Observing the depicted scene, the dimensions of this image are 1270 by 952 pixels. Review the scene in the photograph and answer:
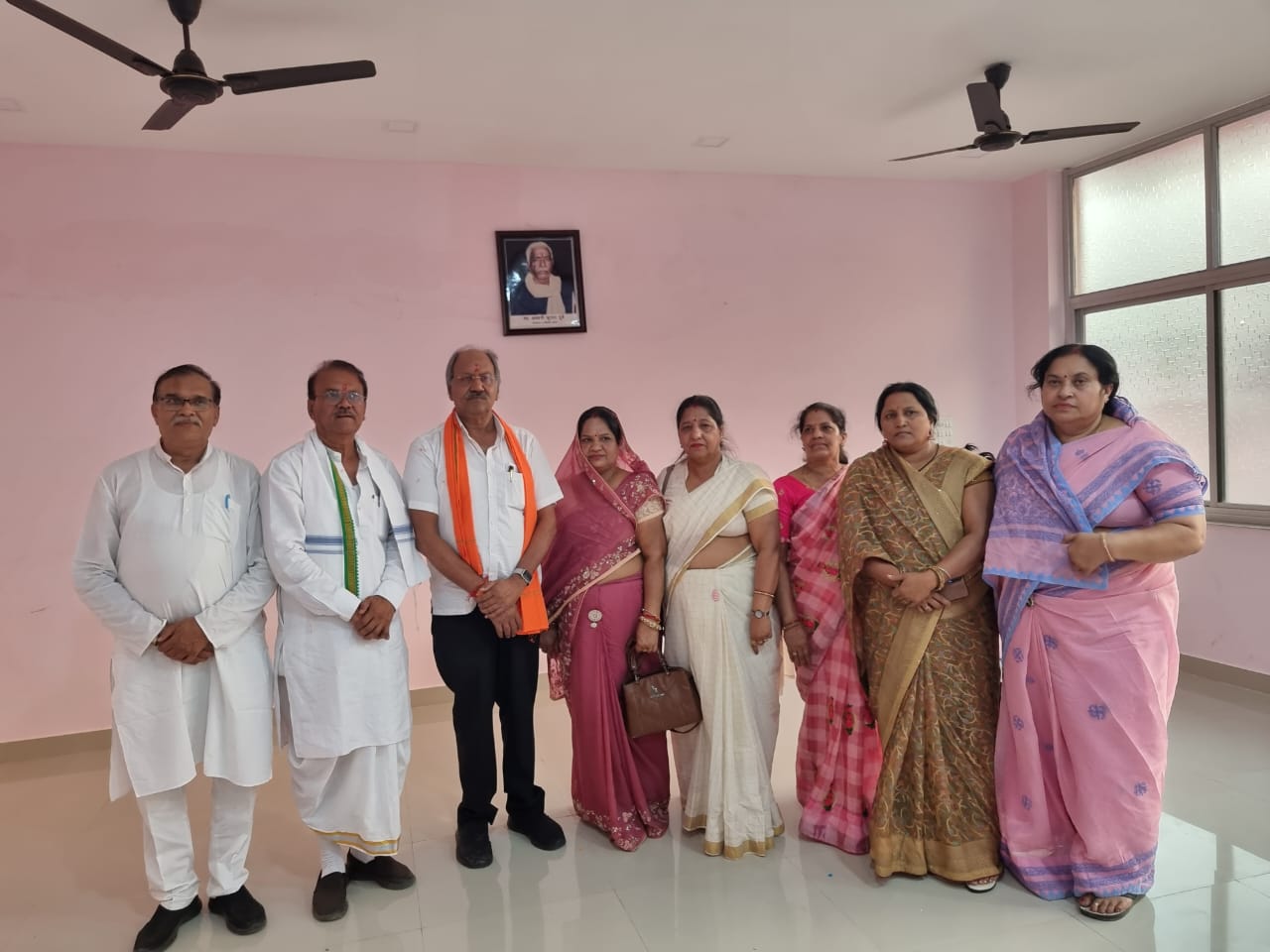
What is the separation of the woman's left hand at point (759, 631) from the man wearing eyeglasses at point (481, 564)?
2.17ft

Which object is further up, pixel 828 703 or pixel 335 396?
pixel 335 396

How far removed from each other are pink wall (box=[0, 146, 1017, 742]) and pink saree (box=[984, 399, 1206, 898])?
2725 millimetres

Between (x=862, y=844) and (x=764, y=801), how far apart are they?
322 millimetres

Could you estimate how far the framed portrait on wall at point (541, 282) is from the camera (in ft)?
15.0

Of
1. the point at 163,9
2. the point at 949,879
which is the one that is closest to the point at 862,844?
the point at 949,879

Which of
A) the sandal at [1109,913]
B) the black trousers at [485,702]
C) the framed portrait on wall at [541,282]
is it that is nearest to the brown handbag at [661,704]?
the black trousers at [485,702]

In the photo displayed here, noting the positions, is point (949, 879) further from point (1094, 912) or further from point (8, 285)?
point (8, 285)

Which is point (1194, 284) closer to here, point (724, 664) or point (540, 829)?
point (724, 664)

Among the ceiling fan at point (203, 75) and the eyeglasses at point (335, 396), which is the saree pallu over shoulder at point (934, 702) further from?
the ceiling fan at point (203, 75)

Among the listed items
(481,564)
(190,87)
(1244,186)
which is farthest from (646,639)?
(1244,186)

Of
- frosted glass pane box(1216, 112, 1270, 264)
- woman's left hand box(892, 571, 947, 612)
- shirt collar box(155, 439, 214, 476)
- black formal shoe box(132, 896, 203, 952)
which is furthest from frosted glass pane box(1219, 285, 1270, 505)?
black formal shoe box(132, 896, 203, 952)

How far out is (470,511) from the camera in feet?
8.76

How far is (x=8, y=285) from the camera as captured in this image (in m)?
3.89

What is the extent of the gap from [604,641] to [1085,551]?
1.41 meters
